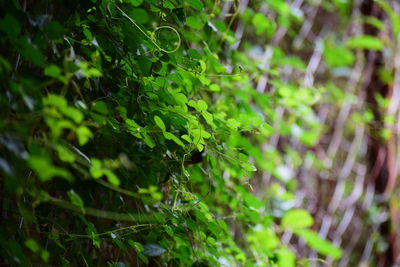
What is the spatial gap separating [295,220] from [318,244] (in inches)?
5.1

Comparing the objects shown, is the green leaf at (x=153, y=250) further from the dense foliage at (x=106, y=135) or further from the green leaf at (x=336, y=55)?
the green leaf at (x=336, y=55)

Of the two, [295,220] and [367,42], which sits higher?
[367,42]

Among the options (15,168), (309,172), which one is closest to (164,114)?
(15,168)

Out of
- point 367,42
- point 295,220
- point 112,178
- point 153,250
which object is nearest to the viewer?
point 112,178

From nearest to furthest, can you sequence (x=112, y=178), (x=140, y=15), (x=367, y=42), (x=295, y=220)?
(x=112, y=178), (x=140, y=15), (x=295, y=220), (x=367, y=42)

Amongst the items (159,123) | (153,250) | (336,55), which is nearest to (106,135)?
(159,123)

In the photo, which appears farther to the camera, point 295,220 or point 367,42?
point 367,42

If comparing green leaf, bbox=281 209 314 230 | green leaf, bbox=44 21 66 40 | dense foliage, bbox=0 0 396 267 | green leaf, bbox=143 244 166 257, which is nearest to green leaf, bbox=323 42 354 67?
green leaf, bbox=281 209 314 230

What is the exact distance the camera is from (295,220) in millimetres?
1562

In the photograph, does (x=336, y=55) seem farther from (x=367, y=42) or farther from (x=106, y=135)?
(x=106, y=135)

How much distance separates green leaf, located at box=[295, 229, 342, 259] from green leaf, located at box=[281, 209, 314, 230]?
33mm

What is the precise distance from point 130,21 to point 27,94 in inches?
9.8

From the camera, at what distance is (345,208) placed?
1.76 meters

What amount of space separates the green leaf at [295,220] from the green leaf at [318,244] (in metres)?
0.03
